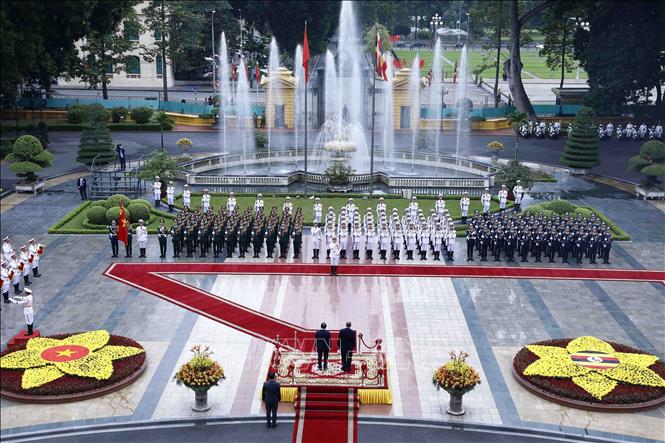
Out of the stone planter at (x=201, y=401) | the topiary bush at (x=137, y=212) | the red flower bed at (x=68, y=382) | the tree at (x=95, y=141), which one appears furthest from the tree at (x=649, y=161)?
the red flower bed at (x=68, y=382)

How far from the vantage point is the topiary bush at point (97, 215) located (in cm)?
3325

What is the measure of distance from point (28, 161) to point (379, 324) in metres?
22.4

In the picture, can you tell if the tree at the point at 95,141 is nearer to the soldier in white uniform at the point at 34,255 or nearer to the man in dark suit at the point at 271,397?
the soldier in white uniform at the point at 34,255

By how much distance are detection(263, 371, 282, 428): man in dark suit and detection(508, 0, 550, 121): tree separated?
4502 cm

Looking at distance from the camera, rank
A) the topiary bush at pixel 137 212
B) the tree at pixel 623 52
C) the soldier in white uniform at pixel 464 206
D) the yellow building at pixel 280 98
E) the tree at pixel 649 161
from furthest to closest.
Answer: the yellow building at pixel 280 98
the tree at pixel 623 52
the tree at pixel 649 161
the soldier in white uniform at pixel 464 206
the topiary bush at pixel 137 212

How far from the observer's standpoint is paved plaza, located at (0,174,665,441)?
18656mm

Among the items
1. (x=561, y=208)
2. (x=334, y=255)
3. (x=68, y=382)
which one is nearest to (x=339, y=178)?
(x=561, y=208)

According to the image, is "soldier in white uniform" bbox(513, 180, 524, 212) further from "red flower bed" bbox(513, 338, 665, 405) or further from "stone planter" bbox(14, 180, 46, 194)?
"stone planter" bbox(14, 180, 46, 194)

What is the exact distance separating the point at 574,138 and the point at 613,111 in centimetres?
1422

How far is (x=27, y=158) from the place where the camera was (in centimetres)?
3872

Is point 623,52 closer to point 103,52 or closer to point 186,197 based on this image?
point 186,197

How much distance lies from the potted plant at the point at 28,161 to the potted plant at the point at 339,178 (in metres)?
13.5

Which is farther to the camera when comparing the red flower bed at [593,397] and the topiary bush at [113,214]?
the topiary bush at [113,214]

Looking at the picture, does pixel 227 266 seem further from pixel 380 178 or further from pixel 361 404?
pixel 380 178
